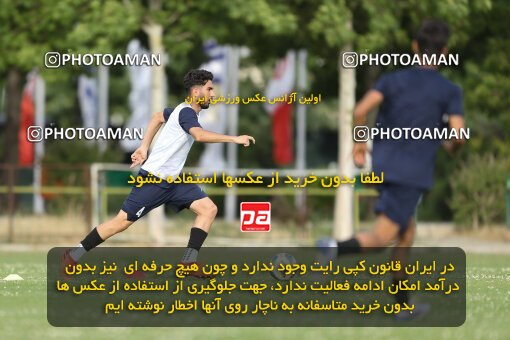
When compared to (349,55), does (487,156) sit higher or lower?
lower

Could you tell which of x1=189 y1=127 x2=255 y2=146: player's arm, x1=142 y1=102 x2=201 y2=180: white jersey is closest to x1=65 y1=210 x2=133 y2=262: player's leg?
x1=142 y1=102 x2=201 y2=180: white jersey

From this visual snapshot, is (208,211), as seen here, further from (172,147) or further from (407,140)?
(407,140)

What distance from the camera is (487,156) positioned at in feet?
95.1

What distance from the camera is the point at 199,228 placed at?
41.9 feet

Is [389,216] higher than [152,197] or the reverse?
the reverse

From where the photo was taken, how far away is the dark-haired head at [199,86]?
12.7 m

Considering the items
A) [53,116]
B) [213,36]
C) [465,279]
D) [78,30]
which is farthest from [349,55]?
[53,116]

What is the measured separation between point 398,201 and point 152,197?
342cm

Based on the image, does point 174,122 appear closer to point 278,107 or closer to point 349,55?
point 349,55

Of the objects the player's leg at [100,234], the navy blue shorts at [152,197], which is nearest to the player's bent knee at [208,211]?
the navy blue shorts at [152,197]

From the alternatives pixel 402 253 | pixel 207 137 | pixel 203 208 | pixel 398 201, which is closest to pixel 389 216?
pixel 398 201

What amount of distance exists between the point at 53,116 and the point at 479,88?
26.1 meters

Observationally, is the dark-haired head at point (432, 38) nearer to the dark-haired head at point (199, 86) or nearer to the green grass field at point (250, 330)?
the green grass field at point (250, 330)

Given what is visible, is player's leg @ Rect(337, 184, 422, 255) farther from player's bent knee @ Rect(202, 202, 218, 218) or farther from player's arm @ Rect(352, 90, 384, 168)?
player's bent knee @ Rect(202, 202, 218, 218)
